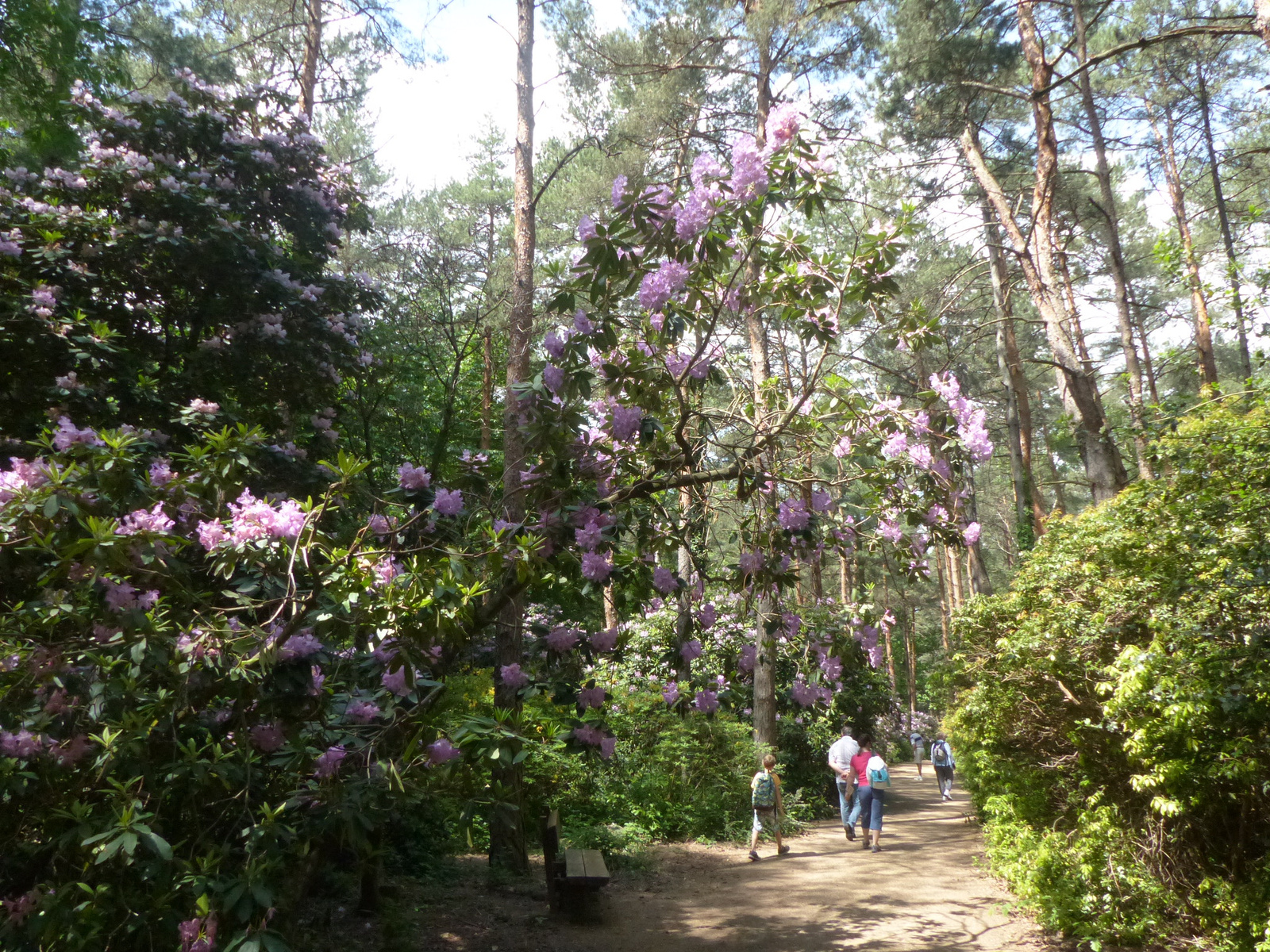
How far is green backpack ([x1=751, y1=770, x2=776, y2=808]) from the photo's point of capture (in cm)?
909

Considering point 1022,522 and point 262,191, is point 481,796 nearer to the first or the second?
point 262,191

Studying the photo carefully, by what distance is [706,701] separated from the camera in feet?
18.2

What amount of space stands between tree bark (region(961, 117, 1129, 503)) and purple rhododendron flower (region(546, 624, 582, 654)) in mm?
5558

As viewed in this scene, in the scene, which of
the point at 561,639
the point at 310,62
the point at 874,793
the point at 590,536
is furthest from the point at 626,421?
the point at 310,62

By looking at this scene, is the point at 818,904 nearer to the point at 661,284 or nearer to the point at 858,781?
the point at 858,781

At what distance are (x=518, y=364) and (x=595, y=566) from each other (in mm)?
3309

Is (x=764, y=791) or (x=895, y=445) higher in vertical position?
(x=895, y=445)

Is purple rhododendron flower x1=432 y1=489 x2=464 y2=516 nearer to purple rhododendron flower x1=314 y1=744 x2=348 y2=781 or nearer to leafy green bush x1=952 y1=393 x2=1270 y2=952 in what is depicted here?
purple rhododendron flower x1=314 y1=744 x2=348 y2=781

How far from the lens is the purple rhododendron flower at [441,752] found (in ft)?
11.6

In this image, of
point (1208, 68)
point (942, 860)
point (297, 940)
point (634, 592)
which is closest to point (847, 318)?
point (634, 592)

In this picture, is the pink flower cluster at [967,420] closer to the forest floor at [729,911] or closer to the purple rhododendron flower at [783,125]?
the purple rhododendron flower at [783,125]

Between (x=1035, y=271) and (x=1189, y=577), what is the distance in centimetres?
547

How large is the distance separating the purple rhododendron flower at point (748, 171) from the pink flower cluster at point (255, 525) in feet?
9.51

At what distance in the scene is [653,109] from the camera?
12.2 meters
